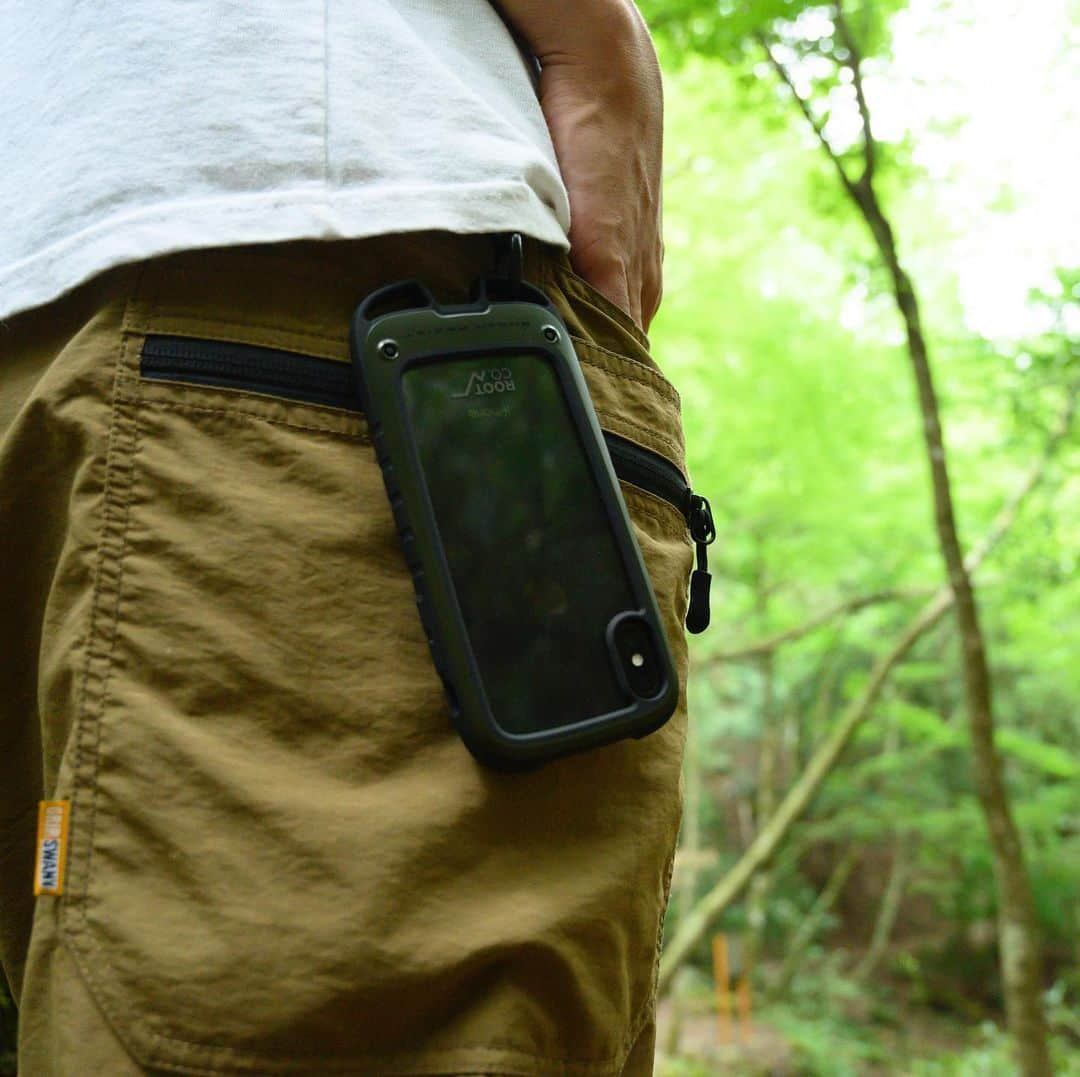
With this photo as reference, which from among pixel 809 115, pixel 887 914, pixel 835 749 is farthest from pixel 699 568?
pixel 887 914

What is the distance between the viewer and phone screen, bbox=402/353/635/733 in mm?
834

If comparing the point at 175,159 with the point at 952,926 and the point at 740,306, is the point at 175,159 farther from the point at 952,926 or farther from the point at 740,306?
the point at 952,926

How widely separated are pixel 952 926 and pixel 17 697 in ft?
61.1

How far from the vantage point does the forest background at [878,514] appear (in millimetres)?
6266

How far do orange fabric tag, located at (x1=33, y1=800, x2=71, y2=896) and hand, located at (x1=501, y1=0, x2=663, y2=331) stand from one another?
0.69m

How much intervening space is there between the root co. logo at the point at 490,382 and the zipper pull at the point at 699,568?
0.28 metres

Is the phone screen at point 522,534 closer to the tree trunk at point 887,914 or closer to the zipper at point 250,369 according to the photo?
the zipper at point 250,369

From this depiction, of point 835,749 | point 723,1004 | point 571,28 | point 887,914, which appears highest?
point 571,28

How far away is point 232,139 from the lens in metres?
0.88

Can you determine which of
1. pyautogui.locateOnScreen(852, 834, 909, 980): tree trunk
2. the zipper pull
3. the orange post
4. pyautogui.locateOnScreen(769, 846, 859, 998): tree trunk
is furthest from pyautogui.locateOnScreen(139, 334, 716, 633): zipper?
pyautogui.locateOnScreen(852, 834, 909, 980): tree trunk

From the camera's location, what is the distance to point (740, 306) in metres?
9.38

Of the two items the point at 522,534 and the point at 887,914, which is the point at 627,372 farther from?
the point at 887,914

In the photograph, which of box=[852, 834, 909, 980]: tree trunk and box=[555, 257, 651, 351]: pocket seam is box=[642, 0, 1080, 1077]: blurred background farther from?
box=[555, 257, 651, 351]: pocket seam

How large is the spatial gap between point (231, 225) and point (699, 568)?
0.60 metres
